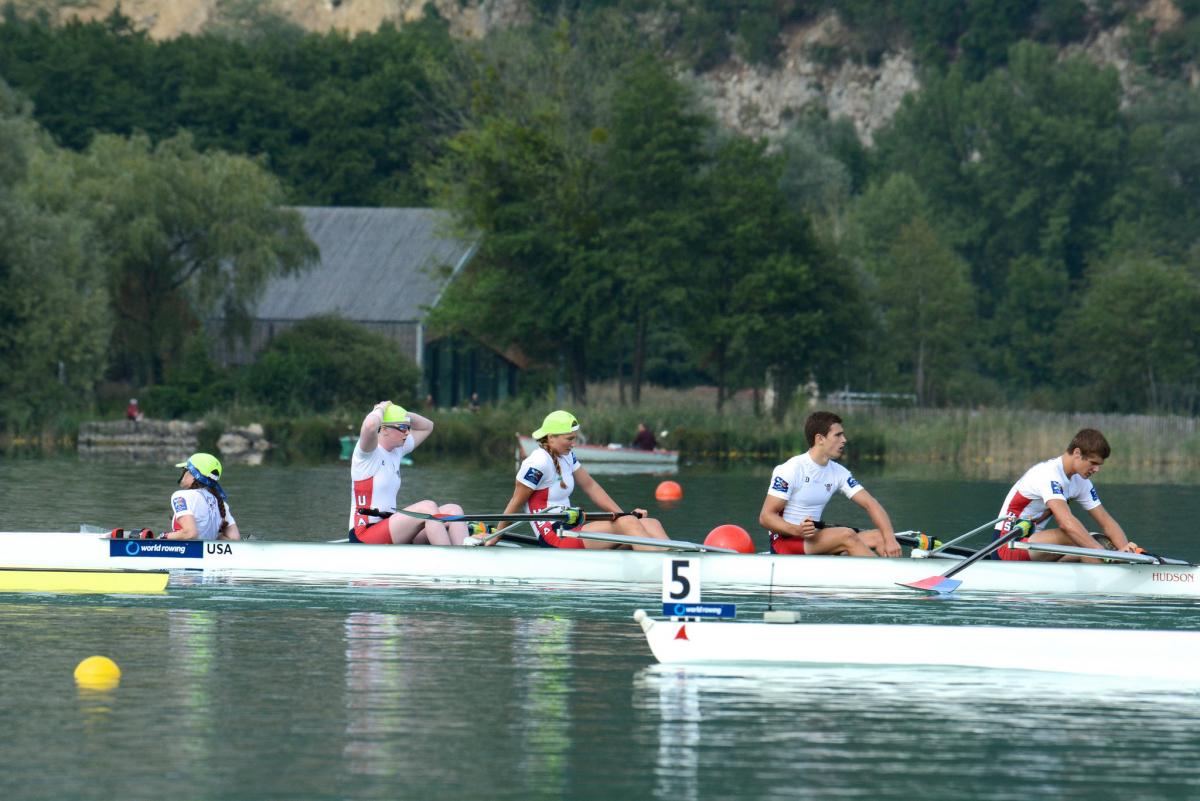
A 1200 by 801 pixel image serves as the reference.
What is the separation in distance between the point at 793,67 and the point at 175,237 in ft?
231

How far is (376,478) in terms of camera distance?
64.0ft

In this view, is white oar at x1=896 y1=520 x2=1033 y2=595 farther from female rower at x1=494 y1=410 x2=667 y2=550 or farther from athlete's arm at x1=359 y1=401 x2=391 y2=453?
athlete's arm at x1=359 y1=401 x2=391 y2=453

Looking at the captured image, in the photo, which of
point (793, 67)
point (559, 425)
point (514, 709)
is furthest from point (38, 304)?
point (793, 67)

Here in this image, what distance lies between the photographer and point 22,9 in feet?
449

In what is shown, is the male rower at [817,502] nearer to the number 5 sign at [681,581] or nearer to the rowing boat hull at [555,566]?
the rowing boat hull at [555,566]

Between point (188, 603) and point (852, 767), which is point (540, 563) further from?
point (852, 767)

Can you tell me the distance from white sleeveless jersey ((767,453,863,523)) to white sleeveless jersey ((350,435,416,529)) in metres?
3.50

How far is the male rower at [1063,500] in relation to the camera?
18.1m

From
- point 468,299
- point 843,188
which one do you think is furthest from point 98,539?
point 843,188

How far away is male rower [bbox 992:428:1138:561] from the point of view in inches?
714

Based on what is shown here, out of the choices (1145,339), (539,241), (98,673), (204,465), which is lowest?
(98,673)

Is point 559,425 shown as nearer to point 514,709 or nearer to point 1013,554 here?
point 1013,554

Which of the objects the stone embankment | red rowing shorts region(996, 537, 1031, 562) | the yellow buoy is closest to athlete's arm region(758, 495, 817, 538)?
red rowing shorts region(996, 537, 1031, 562)

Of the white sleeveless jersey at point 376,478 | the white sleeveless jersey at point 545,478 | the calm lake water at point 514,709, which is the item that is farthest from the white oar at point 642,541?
the white sleeveless jersey at point 376,478
